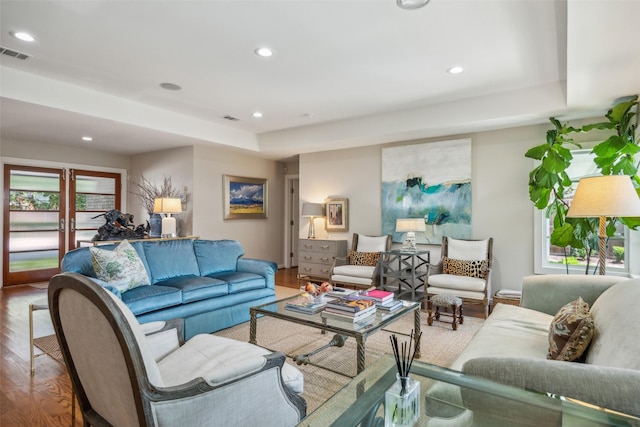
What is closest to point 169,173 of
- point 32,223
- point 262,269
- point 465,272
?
point 32,223

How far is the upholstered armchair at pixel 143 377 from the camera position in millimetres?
1175

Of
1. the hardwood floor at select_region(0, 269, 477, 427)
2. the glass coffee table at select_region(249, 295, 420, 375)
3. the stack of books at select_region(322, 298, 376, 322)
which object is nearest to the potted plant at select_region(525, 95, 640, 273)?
the glass coffee table at select_region(249, 295, 420, 375)

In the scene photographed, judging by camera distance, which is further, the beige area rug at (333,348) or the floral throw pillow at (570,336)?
the beige area rug at (333,348)

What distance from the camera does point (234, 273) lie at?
4055 mm

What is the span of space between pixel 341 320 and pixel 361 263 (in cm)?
289

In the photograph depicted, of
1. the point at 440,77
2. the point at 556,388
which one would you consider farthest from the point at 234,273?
the point at 556,388

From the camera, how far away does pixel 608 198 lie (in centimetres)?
251

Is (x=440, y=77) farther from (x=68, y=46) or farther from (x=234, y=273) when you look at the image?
(x=68, y=46)

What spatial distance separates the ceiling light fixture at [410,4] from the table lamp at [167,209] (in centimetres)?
443

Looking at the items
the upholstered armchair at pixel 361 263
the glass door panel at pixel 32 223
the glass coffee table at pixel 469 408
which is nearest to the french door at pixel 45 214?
the glass door panel at pixel 32 223

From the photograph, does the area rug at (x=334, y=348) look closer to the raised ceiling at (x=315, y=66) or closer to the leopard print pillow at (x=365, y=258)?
the leopard print pillow at (x=365, y=258)

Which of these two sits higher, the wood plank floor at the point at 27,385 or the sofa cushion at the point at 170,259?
the sofa cushion at the point at 170,259

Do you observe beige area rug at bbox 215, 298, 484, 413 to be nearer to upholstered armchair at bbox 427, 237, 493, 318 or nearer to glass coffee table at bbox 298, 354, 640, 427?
upholstered armchair at bbox 427, 237, 493, 318

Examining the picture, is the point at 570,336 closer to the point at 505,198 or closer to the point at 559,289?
the point at 559,289
